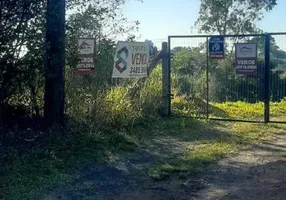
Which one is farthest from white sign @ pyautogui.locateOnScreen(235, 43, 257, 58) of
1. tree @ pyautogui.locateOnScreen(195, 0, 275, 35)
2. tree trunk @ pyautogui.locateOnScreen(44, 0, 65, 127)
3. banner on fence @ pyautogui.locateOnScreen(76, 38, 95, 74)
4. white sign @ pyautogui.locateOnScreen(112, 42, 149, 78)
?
tree @ pyautogui.locateOnScreen(195, 0, 275, 35)

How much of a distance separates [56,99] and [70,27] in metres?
1.35

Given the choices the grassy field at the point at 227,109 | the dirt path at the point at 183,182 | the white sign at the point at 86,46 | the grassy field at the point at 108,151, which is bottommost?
the dirt path at the point at 183,182

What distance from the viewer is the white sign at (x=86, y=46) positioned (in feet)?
32.6

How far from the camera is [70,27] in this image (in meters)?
9.05

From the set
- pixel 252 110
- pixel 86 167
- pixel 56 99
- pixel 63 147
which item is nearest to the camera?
pixel 86 167

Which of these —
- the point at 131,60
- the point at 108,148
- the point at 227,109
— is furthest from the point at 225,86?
the point at 108,148

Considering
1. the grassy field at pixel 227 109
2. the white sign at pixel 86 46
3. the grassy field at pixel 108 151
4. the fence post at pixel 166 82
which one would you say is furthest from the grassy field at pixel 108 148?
the white sign at pixel 86 46

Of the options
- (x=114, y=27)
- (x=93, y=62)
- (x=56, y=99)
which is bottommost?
(x=56, y=99)

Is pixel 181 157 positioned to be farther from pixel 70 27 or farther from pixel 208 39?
pixel 208 39

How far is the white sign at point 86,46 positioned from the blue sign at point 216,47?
3.48 metres

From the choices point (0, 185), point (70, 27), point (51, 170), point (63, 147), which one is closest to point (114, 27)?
point (70, 27)

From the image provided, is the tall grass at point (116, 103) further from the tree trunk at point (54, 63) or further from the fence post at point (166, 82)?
the tree trunk at point (54, 63)

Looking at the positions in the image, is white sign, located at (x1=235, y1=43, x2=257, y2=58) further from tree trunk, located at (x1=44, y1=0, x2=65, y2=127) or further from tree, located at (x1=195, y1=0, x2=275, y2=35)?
tree, located at (x1=195, y1=0, x2=275, y2=35)

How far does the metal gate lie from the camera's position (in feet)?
44.2
